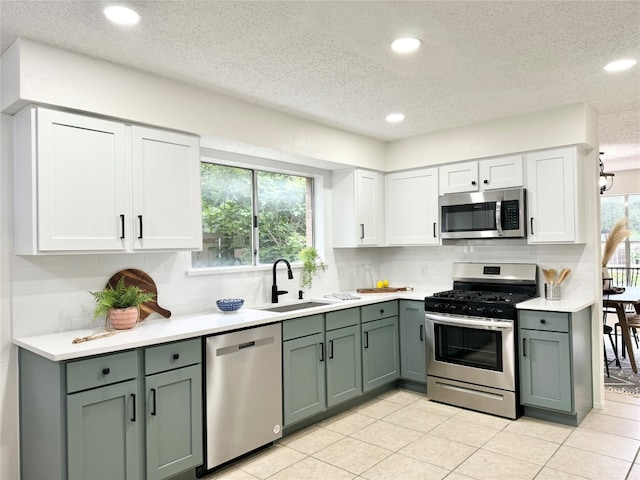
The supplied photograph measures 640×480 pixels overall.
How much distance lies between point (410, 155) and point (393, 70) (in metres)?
1.86

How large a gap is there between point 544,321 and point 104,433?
3068mm

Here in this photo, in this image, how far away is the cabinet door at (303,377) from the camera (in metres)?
3.28

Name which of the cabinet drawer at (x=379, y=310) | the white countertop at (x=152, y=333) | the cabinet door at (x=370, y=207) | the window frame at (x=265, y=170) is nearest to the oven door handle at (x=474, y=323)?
the cabinet drawer at (x=379, y=310)

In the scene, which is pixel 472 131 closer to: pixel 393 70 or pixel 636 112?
pixel 636 112

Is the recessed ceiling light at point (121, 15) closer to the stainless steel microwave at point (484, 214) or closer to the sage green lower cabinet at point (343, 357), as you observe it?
the sage green lower cabinet at point (343, 357)

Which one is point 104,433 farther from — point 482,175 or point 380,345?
point 482,175

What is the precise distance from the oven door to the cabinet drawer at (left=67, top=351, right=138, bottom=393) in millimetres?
2588

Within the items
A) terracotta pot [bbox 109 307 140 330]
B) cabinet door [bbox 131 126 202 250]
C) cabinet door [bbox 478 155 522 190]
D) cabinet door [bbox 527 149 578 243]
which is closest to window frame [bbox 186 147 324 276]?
cabinet door [bbox 131 126 202 250]

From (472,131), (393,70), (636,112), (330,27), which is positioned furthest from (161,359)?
(636,112)

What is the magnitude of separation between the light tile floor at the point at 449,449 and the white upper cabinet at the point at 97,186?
5.26 ft

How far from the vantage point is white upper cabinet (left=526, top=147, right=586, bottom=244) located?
3652 millimetres

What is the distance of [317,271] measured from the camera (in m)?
4.54

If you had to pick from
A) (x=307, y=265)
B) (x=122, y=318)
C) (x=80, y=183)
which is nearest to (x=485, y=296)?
(x=307, y=265)

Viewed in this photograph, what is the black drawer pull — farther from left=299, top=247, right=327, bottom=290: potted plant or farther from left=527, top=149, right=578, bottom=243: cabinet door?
left=527, top=149, right=578, bottom=243: cabinet door
